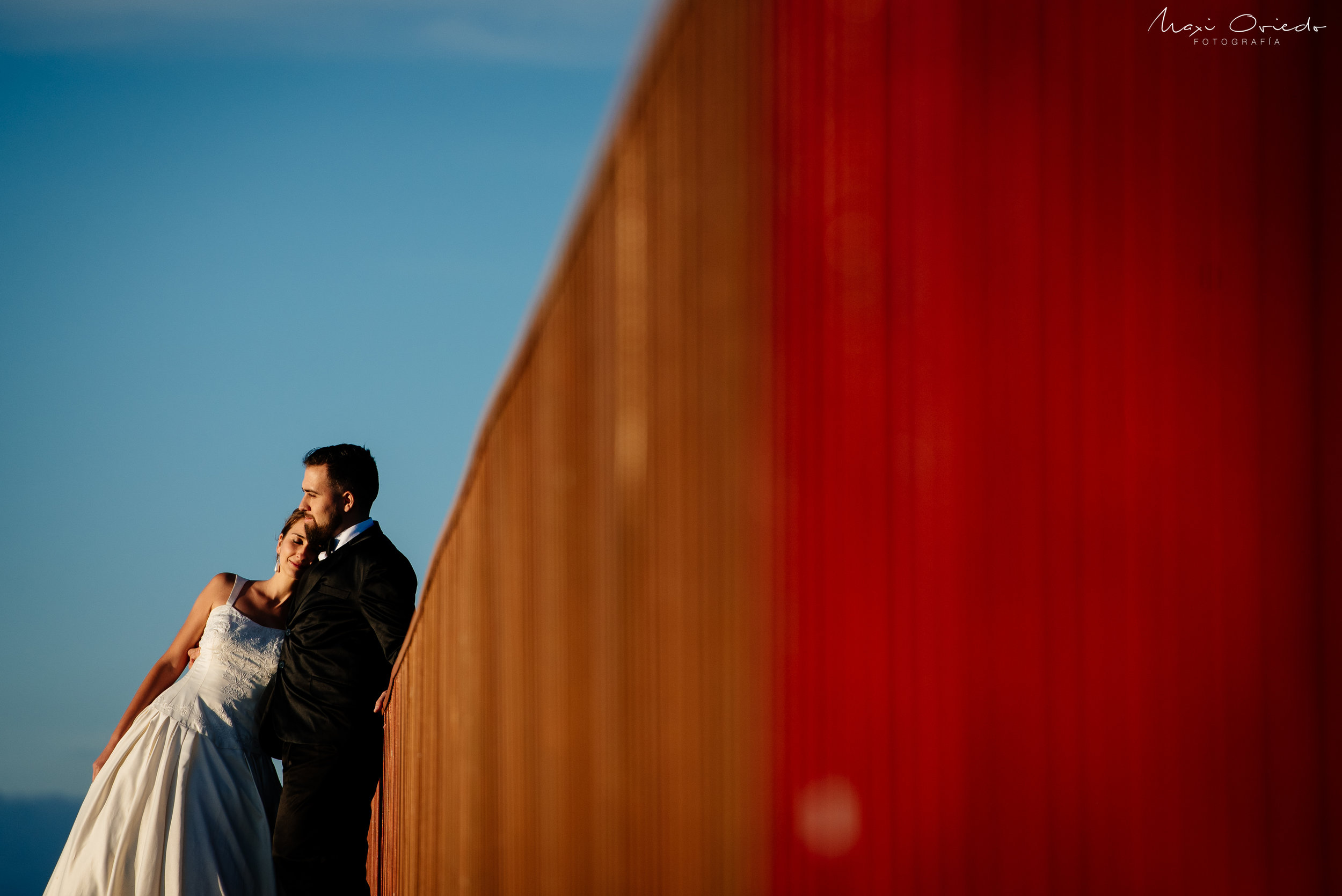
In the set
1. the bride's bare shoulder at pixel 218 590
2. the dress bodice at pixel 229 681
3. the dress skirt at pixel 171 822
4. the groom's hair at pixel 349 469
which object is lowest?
the dress skirt at pixel 171 822

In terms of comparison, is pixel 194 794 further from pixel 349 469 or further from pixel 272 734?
pixel 349 469

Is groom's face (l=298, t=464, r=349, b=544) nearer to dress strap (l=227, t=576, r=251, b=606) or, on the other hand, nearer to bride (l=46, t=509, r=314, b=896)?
bride (l=46, t=509, r=314, b=896)

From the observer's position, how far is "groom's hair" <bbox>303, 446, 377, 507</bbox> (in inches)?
172

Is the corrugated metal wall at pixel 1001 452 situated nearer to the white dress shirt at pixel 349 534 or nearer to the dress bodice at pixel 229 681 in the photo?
the white dress shirt at pixel 349 534

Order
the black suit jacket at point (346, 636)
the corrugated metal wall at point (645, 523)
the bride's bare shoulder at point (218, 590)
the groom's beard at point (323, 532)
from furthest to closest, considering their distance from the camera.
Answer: the bride's bare shoulder at point (218, 590) < the groom's beard at point (323, 532) < the black suit jacket at point (346, 636) < the corrugated metal wall at point (645, 523)

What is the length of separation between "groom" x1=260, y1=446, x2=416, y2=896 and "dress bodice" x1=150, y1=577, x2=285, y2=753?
424mm

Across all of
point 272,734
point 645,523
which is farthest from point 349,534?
point 645,523

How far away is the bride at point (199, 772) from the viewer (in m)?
4.49

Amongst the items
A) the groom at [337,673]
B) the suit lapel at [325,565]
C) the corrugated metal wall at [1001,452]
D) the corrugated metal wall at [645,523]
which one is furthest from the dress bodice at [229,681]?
the corrugated metal wall at [1001,452]

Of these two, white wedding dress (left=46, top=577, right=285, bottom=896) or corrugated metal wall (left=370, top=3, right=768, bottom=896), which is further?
white wedding dress (left=46, top=577, right=285, bottom=896)

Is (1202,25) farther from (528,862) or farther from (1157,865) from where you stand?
(528,862)

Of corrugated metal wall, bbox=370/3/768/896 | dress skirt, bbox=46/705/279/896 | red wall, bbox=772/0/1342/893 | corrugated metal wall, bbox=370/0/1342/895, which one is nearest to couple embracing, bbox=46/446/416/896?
dress skirt, bbox=46/705/279/896

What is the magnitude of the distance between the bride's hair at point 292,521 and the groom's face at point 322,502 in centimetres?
11

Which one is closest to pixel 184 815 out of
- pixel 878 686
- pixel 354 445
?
pixel 354 445
